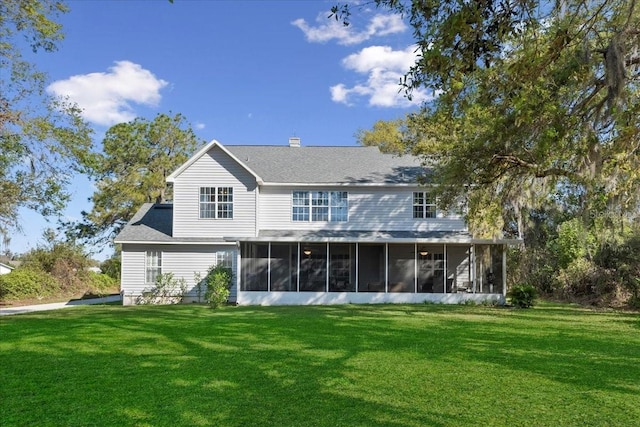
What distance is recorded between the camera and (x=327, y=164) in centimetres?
2442

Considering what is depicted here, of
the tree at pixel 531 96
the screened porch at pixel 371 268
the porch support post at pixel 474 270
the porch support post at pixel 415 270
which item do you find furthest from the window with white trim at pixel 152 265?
the porch support post at pixel 474 270

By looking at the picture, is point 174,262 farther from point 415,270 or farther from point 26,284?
point 415,270

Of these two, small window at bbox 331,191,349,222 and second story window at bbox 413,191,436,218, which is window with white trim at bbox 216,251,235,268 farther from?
second story window at bbox 413,191,436,218

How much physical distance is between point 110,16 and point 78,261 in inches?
784

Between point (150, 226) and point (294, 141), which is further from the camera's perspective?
point (294, 141)

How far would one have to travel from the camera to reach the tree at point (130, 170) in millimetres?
31844

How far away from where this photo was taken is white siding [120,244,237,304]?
21984 millimetres

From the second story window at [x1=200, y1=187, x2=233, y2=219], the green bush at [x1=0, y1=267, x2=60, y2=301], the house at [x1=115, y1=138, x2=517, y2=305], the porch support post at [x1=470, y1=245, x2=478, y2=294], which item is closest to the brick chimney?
the house at [x1=115, y1=138, x2=517, y2=305]

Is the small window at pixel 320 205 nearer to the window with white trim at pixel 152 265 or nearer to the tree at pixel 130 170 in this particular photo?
the window with white trim at pixel 152 265

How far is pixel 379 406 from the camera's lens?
561cm

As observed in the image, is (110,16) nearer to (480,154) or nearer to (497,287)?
(480,154)

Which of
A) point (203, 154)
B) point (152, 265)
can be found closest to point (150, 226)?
point (152, 265)

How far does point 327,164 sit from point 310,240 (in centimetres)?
523

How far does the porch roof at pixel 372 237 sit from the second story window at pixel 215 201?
1809 mm
